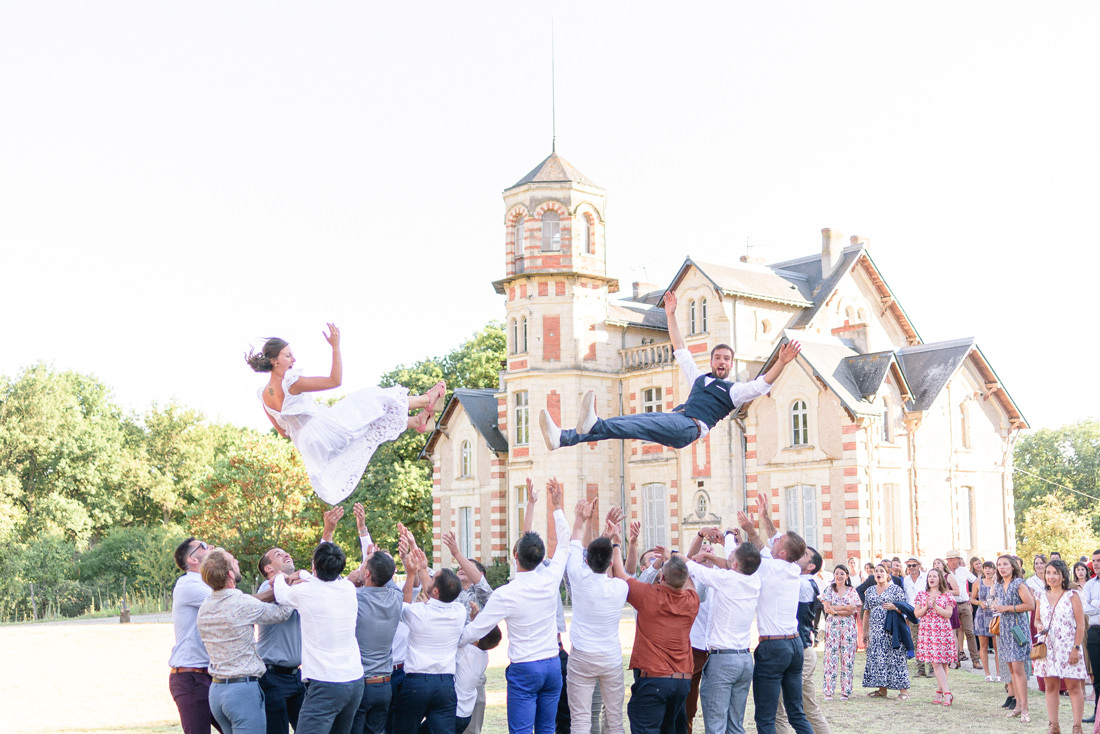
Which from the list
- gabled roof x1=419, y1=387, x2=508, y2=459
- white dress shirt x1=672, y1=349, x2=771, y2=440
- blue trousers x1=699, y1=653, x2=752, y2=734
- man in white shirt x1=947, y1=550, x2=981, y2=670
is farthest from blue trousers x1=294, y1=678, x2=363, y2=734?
gabled roof x1=419, y1=387, x2=508, y2=459

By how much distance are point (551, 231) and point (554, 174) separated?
2.02 m

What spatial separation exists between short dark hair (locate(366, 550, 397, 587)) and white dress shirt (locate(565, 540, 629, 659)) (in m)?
1.60

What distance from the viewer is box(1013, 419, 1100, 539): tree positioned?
61.2 m

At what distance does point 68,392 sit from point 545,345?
100 ft

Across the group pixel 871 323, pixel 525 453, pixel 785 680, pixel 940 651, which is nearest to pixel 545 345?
pixel 525 453

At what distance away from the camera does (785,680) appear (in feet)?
33.2

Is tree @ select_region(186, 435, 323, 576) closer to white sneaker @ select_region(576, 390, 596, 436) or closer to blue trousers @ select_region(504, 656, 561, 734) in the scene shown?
white sneaker @ select_region(576, 390, 596, 436)

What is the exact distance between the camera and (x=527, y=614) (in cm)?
845

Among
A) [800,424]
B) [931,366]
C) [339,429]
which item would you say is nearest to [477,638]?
[339,429]

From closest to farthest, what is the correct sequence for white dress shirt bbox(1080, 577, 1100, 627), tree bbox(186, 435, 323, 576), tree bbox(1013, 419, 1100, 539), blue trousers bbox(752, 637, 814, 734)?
blue trousers bbox(752, 637, 814, 734), white dress shirt bbox(1080, 577, 1100, 627), tree bbox(186, 435, 323, 576), tree bbox(1013, 419, 1100, 539)

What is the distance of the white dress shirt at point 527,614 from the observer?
841 cm

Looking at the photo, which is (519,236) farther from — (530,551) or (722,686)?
(530,551)

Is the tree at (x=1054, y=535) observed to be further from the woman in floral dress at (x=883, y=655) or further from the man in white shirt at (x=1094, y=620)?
the man in white shirt at (x=1094, y=620)

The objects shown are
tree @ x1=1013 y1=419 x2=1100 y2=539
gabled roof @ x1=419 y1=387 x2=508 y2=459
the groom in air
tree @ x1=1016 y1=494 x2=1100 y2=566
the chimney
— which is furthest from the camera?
tree @ x1=1013 y1=419 x2=1100 y2=539
